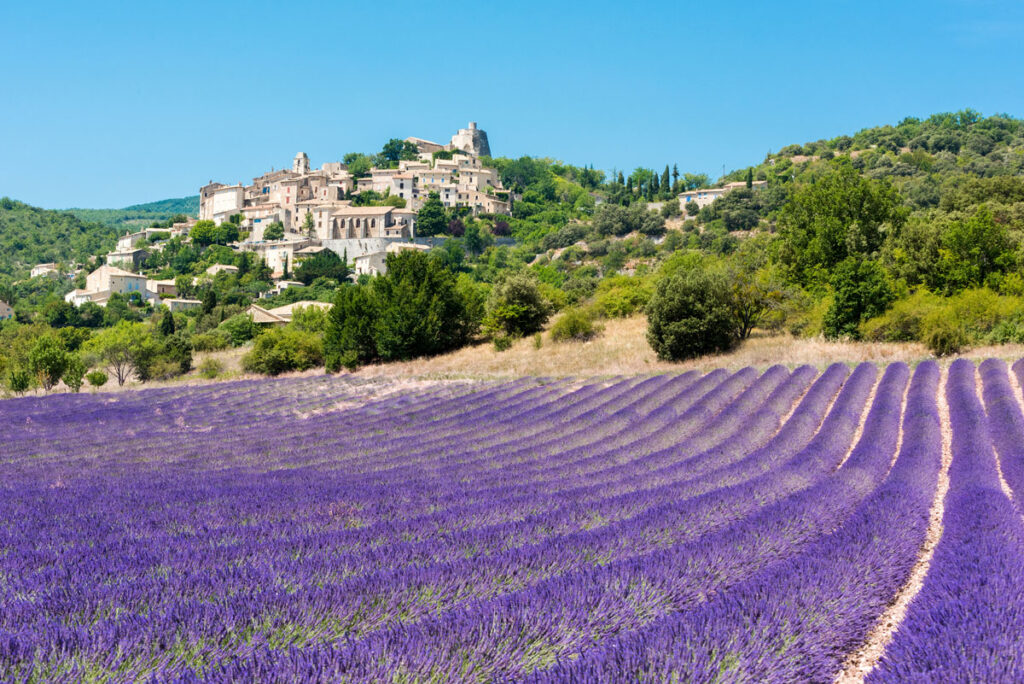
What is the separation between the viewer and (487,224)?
106 metres

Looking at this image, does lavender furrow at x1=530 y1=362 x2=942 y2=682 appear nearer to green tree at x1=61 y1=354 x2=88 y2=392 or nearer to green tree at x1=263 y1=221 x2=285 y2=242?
green tree at x1=61 y1=354 x2=88 y2=392

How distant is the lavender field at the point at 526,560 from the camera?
301 cm

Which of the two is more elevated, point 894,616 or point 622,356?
point 894,616

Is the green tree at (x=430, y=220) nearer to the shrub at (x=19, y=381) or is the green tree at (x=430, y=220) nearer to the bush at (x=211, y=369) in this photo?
the bush at (x=211, y=369)

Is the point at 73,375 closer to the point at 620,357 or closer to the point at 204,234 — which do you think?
the point at 620,357

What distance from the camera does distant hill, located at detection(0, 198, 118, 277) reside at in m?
138

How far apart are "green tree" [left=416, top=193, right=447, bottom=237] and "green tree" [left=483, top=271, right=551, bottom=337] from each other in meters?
66.0

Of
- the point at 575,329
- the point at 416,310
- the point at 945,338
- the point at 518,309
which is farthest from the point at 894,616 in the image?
the point at 518,309

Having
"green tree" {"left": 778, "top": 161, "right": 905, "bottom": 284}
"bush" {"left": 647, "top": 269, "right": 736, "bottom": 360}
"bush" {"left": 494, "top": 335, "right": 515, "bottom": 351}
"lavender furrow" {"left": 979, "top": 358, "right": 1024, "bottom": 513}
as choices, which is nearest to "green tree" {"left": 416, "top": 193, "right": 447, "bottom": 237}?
"green tree" {"left": 778, "top": 161, "right": 905, "bottom": 284}

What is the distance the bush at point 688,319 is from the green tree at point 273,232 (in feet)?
290

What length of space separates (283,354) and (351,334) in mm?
5519

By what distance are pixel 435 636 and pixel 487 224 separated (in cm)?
10536

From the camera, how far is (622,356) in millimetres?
28766

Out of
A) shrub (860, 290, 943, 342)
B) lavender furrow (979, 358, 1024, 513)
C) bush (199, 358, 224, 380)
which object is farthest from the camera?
bush (199, 358, 224, 380)
